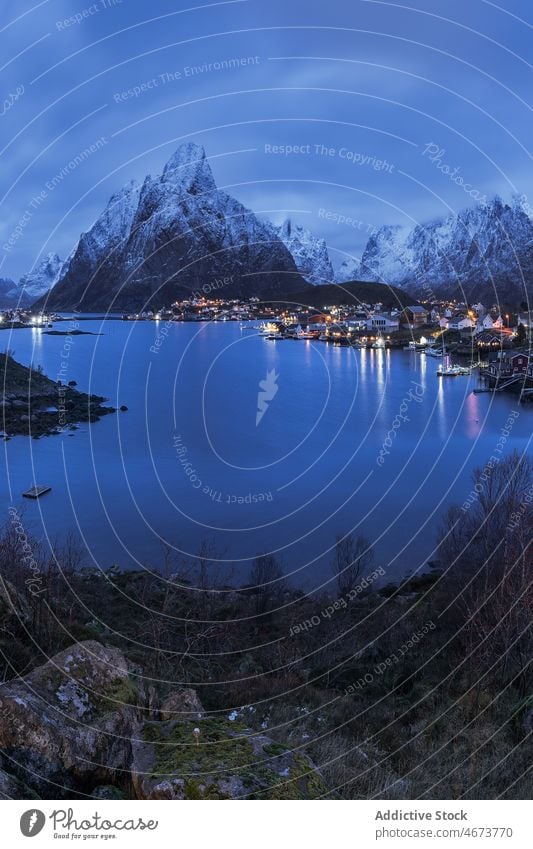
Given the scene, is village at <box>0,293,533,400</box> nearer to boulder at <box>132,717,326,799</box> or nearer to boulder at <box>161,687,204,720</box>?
boulder at <box>161,687,204,720</box>

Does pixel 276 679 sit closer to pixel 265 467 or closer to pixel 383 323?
pixel 265 467

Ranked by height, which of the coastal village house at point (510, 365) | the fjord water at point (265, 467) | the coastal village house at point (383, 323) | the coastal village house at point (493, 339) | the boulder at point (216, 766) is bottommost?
the fjord water at point (265, 467)

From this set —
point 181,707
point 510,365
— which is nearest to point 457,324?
point 510,365

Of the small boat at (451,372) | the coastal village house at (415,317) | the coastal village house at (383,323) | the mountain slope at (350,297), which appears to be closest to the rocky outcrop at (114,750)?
the small boat at (451,372)

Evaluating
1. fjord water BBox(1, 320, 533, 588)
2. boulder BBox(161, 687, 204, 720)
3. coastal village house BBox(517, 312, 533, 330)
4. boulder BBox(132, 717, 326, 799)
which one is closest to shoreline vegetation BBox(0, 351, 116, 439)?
fjord water BBox(1, 320, 533, 588)

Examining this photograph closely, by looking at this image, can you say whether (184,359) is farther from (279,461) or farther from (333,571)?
(333,571)

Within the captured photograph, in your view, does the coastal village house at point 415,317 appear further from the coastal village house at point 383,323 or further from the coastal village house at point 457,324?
the coastal village house at point 457,324
